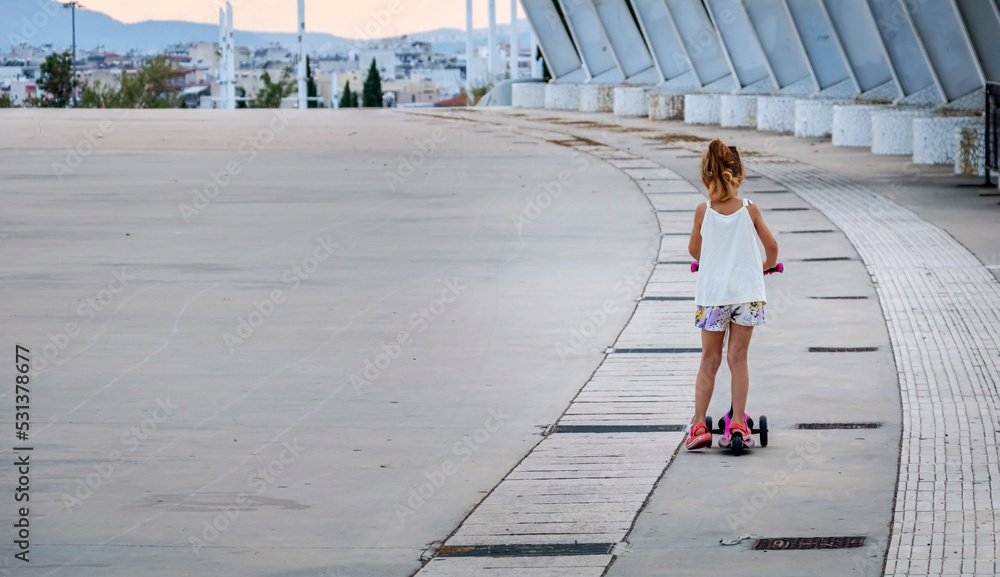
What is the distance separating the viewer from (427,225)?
15438 millimetres

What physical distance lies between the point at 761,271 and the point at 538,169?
15.6 m

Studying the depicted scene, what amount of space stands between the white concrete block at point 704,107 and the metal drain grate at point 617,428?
27.0 metres

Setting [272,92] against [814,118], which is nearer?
[814,118]

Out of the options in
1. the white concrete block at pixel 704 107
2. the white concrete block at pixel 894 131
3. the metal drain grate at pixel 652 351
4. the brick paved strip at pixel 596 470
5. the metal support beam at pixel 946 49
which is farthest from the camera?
the white concrete block at pixel 704 107

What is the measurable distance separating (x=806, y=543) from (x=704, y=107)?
28982 millimetres

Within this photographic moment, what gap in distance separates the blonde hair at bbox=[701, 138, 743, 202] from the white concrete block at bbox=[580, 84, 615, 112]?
34137mm

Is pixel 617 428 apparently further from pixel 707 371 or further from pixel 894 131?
pixel 894 131

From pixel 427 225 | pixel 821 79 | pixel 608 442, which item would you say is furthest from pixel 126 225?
pixel 821 79

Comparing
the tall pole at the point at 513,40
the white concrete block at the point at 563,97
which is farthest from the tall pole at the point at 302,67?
the white concrete block at the point at 563,97

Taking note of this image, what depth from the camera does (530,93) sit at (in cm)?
4572

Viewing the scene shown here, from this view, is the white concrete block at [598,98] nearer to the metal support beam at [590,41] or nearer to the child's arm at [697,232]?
the metal support beam at [590,41]

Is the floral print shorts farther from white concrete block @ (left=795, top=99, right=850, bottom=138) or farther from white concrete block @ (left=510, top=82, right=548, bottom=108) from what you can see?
white concrete block @ (left=510, top=82, right=548, bottom=108)

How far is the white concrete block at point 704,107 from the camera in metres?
33.3

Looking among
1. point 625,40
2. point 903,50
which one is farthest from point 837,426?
point 625,40
